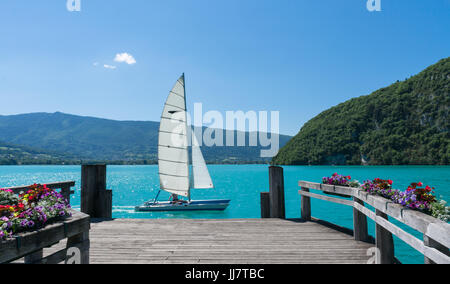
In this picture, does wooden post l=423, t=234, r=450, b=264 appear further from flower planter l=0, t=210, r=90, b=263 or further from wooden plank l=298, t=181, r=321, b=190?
wooden plank l=298, t=181, r=321, b=190

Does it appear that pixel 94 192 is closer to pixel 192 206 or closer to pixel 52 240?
pixel 52 240

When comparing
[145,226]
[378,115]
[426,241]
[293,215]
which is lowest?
[293,215]

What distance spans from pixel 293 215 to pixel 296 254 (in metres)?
26.7

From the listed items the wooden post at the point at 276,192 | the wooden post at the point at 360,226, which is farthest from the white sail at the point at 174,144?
the wooden post at the point at 360,226

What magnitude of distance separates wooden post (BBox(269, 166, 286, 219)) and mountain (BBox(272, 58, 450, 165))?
141205 millimetres

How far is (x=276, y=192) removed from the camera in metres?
7.64

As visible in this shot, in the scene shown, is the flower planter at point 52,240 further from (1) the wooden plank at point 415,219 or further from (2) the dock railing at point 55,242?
(1) the wooden plank at point 415,219

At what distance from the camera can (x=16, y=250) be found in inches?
89.5

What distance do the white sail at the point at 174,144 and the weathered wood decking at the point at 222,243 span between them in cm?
1435

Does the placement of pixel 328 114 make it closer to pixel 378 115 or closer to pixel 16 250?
pixel 378 115

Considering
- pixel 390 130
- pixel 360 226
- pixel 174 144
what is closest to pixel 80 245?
pixel 360 226

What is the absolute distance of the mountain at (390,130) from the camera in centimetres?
12788

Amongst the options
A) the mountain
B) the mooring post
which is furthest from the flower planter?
the mountain
